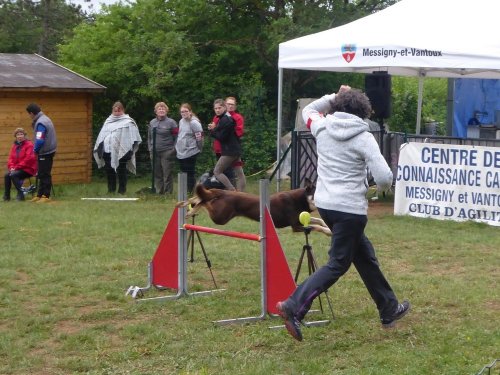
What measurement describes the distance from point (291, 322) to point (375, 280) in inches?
32.8

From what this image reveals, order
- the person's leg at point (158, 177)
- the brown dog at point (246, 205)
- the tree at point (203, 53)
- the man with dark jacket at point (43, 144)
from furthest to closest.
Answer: the tree at point (203, 53) < the person's leg at point (158, 177) < the man with dark jacket at point (43, 144) < the brown dog at point (246, 205)

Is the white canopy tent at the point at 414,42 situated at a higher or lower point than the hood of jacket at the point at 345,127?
higher

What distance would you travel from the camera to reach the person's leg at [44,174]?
15896 millimetres

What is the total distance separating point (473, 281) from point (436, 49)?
5.80 m

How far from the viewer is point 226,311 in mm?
7602

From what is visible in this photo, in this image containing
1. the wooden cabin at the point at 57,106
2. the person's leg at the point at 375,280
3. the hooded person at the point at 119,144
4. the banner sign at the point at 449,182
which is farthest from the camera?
the wooden cabin at the point at 57,106

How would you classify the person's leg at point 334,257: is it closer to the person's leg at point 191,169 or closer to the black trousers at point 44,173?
the person's leg at point 191,169

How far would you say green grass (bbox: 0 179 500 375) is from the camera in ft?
20.1

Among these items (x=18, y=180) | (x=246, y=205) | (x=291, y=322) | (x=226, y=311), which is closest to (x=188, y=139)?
(x=18, y=180)

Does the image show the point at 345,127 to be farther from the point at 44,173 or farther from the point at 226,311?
the point at 44,173

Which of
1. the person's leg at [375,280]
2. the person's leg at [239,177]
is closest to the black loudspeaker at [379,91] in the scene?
the person's leg at [239,177]

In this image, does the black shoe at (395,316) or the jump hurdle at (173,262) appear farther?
the jump hurdle at (173,262)

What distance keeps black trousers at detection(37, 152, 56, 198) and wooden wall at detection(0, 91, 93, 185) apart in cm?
359

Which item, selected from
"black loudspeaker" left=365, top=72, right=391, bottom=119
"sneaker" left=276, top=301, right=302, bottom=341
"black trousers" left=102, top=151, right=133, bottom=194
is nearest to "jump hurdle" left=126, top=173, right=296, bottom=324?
"sneaker" left=276, top=301, right=302, bottom=341
